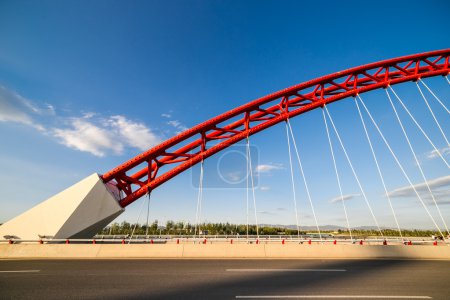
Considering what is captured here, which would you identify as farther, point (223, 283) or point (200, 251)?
point (200, 251)

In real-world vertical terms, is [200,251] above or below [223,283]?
above

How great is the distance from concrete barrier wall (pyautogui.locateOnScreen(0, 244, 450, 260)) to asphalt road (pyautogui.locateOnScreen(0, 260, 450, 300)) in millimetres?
3392

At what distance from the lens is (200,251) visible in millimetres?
12219

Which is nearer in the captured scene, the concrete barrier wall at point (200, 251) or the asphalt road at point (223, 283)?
the asphalt road at point (223, 283)

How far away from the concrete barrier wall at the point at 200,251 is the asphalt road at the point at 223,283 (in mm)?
3392

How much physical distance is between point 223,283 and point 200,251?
6.03 meters

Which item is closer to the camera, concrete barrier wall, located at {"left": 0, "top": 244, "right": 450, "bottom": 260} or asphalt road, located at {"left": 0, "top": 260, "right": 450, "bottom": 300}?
asphalt road, located at {"left": 0, "top": 260, "right": 450, "bottom": 300}

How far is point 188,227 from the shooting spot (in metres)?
113

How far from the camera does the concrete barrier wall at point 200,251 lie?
12.0 meters

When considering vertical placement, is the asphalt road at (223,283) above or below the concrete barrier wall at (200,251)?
below

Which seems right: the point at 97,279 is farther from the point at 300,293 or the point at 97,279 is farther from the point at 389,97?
the point at 389,97

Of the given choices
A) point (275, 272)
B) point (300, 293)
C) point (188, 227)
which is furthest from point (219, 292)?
point (188, 227)

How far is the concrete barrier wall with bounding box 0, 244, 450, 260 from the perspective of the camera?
12.0m

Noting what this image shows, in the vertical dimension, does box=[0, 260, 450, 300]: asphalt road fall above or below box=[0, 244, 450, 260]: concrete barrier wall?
below
